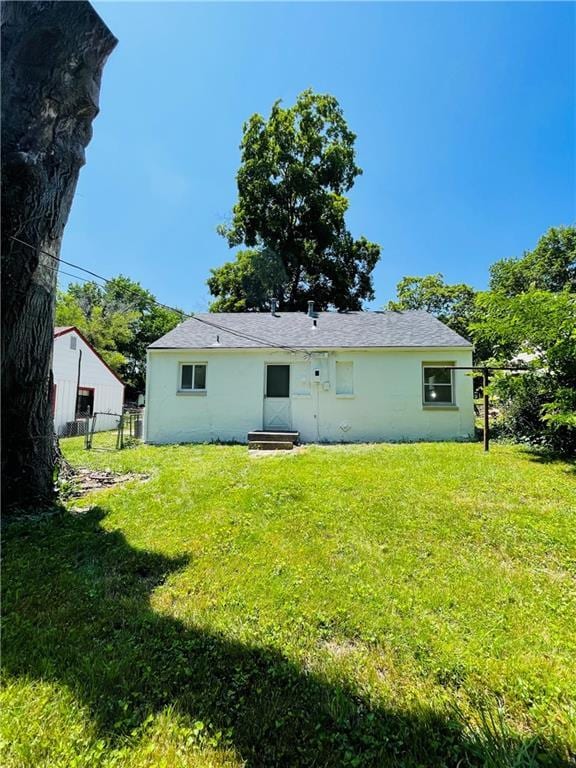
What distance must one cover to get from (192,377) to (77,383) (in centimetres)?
692

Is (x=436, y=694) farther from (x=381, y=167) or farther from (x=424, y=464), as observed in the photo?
(x=381, y=167)

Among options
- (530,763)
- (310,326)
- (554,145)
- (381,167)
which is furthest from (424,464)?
(381,167)

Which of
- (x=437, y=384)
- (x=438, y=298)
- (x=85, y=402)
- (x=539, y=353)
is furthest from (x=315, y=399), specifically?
(x=438, y=298)

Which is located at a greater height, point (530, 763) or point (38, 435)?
point (38, 435)

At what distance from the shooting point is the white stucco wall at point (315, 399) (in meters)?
10.8

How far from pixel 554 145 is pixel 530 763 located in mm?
14525

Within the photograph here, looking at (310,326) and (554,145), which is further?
(310,326)

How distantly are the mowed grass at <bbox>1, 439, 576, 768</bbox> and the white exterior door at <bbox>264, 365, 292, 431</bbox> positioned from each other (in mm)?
6003

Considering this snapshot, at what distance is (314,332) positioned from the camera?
12.5 m

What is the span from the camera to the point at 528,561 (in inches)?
138

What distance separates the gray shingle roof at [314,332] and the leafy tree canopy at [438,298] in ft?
56.2

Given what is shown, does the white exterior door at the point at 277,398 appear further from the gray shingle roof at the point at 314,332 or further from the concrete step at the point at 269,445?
the concrete step at the point at 269,445

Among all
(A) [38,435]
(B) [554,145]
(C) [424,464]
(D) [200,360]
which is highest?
(B) [554,145]

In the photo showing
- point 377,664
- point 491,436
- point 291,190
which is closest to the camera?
point 377,664
